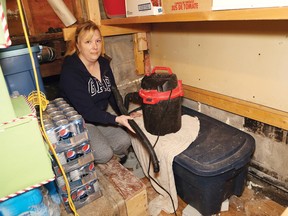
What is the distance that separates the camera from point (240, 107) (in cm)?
142

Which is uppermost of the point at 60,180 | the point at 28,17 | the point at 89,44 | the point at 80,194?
the point at 28,17

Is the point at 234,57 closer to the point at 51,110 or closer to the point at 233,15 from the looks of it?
the point at 233,15

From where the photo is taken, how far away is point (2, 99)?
0.70 meters

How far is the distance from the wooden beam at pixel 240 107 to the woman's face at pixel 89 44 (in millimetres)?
782

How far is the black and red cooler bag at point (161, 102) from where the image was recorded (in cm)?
126

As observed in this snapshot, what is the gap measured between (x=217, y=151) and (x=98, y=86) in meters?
0.91

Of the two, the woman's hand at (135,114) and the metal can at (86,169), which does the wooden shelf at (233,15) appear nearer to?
the woman's hand at (135,114)

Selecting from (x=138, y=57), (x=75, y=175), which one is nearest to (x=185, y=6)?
(x=138, y=57)

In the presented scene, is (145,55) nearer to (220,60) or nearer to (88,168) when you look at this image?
(220,60)

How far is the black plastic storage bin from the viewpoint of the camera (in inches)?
46.0

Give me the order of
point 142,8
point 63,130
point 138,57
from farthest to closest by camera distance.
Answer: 1. point 138,57
2. point 142,8
3. point 63,130

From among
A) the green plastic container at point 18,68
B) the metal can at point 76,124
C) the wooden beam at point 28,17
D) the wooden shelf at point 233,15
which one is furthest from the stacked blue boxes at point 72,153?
the wooden beam at point 28,17

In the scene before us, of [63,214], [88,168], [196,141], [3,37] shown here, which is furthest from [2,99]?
[196,141]

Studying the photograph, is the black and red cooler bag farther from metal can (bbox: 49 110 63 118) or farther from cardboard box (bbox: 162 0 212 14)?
metal can (bbox: 49 110 63 118)
